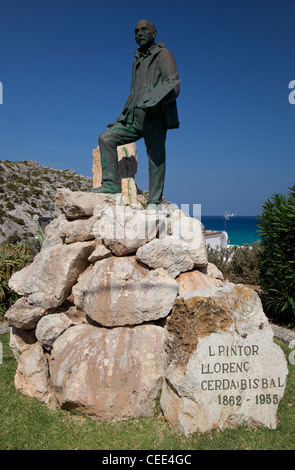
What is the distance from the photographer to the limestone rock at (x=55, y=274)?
14.7 feet

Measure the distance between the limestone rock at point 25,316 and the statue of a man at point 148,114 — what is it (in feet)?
6.17

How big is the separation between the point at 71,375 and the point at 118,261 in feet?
4.50

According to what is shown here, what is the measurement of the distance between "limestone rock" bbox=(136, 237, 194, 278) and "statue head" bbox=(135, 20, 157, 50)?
2.77 metres

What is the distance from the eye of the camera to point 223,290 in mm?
3541

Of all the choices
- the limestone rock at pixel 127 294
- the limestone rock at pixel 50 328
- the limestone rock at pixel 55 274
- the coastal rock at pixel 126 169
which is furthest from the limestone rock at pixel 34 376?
the coastal rock at pixel 126 169

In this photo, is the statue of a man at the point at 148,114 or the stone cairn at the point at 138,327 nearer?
the stone cairn at the point at 138,327

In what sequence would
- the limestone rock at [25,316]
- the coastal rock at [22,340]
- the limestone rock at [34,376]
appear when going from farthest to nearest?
the coastal rock at [22,340] < the limestone rock at [25,316] < the limestone rock at [34,376]

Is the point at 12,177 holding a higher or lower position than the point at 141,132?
higher

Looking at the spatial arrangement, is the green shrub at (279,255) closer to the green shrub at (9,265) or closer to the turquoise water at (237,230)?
the green shrub at (9,265)

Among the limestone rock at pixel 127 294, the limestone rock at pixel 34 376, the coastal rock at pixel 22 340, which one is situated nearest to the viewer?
the limestone rock at pixel 127 294

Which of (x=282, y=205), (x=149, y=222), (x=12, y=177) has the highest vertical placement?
(x=12, y=177)

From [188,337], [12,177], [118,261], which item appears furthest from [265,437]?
[12,177]

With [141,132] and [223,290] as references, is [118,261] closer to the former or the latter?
[223,290]
